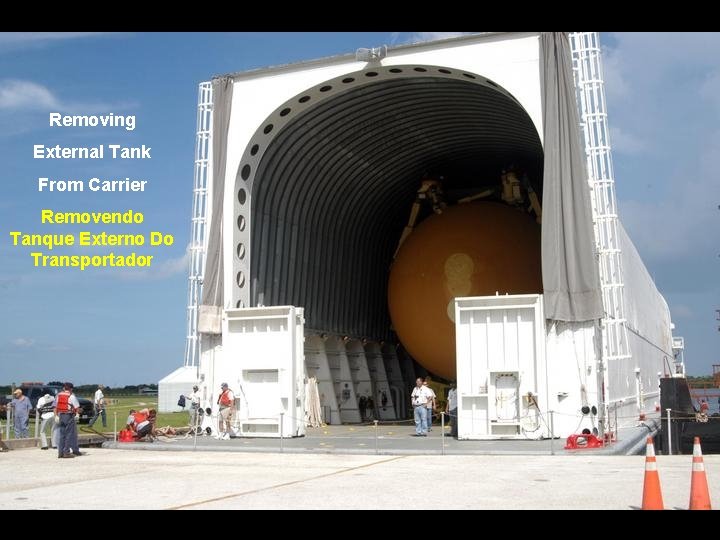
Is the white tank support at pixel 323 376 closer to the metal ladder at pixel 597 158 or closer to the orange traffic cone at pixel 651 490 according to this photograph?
the metal ladder at pixel 597 158

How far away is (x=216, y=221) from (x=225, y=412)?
4641 mm

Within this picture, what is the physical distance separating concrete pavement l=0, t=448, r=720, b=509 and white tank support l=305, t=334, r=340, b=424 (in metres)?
8.71

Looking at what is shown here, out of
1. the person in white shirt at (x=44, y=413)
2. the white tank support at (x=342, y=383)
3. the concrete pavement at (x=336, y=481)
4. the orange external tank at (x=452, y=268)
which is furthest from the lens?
the white tank support at (x=342, y=383)

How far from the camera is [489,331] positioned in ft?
58.7

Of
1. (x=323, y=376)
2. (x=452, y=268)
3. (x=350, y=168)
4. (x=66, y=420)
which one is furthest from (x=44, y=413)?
(x=350, y=168)

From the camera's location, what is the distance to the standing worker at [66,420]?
15.3m

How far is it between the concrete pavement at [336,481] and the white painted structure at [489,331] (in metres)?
2.93

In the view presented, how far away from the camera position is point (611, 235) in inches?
757

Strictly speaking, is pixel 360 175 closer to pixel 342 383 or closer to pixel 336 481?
pixel 342 383

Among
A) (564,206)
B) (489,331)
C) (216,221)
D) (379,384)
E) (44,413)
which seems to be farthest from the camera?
(379,384)

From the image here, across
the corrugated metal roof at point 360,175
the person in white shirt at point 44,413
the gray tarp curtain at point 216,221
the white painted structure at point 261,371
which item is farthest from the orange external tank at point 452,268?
the person in white shirt at point 44,413

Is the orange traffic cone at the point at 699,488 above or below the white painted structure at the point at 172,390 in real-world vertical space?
below

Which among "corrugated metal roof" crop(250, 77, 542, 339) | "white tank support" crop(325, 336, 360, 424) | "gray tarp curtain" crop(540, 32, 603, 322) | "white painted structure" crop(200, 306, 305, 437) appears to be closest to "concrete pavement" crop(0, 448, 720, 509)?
"white painted structure" crop(200, 306, 305, 437)
